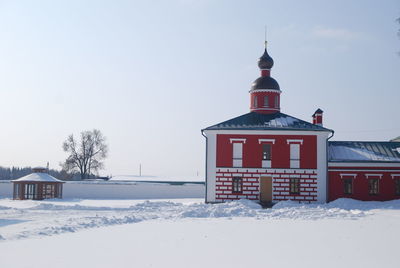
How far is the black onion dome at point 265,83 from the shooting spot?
32.4 m

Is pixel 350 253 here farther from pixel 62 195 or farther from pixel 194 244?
pixel 62 195

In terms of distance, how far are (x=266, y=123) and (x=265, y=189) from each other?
4.46 metres

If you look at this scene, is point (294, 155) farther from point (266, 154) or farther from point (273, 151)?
point (266, 154)

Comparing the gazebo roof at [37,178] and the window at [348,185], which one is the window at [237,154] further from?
the gazebo roof at [37,178]

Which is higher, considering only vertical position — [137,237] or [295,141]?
[295,141]

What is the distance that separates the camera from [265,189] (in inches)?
1139

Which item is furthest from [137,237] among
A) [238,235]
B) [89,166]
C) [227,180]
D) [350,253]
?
[89,166]

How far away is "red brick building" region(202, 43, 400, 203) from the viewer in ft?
94.9

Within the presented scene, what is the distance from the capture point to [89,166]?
208ft

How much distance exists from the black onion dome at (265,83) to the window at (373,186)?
30.2 feet

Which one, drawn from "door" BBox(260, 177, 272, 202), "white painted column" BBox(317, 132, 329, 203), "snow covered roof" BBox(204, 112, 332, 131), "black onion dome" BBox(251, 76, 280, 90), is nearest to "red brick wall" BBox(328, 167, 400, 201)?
"white painted column" BBox(317, 132, 329, 203)

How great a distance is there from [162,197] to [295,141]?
15.6 metres

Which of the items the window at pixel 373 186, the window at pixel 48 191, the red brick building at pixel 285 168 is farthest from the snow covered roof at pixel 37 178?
the window at pixel 373 186

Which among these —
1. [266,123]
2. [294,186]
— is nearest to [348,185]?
[294,186]
